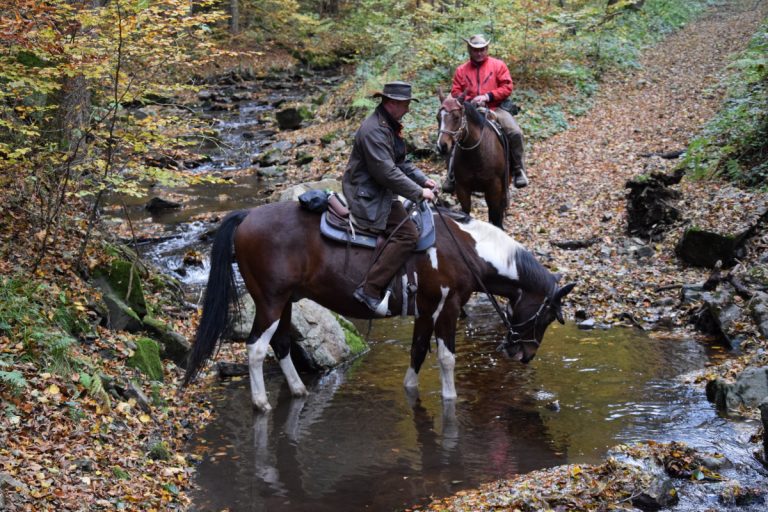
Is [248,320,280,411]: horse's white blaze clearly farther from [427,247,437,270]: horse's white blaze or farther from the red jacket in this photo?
the red jacket

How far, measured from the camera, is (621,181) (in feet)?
54.1

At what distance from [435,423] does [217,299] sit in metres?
2.75

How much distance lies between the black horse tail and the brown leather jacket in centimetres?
135

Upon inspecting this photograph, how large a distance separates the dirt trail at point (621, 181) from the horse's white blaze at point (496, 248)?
3.07 metres

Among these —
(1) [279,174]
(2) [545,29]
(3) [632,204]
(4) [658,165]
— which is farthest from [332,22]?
(3) [632,204]

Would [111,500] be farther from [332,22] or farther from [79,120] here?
[332,22]

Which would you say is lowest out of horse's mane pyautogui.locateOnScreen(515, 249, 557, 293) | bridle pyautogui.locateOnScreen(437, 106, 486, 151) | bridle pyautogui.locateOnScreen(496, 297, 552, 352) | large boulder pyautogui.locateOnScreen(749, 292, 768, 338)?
bridle pyautogui.locateOnScreen(496, 297, 552, 352)

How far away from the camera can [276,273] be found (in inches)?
310

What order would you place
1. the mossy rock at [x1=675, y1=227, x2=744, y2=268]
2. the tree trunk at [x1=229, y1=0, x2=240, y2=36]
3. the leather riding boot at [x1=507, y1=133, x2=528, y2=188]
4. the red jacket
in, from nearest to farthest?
the mossy rock at [x1=675, y1=227, x2=744, y2=268] → the red jacket → the leather riding boot at [x1=507, y1=133, x2=528, y2=188] → the tree trunk at [x1=229, y1=0, x2=240, y2=36]

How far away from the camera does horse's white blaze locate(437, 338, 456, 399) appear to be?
26.4 ft

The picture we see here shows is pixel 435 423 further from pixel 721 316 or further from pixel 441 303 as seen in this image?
pixel 721 316

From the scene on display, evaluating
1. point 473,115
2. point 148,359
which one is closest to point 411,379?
point 148,359

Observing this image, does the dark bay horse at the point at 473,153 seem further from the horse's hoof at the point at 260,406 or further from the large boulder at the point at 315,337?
the horse's hoof at the point at 260,406

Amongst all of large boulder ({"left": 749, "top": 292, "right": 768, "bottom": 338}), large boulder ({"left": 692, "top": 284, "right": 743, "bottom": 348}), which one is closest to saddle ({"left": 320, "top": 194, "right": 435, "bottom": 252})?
large boulder ({"left": 692, "top": 284, "right": 743, "bottom": 348})
